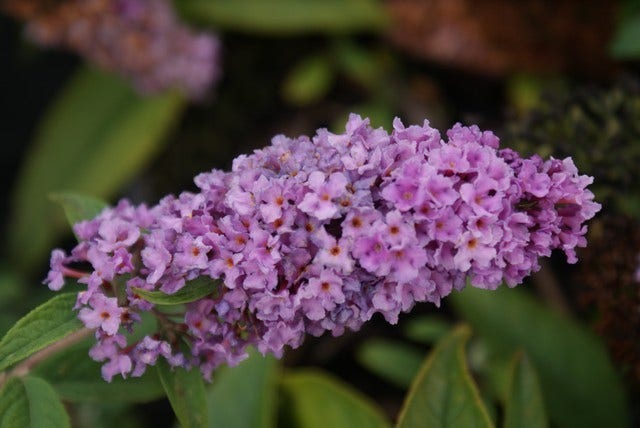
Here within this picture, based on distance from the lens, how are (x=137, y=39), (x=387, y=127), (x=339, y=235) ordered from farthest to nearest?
(x=387, y=127) < (x=137, y=39) < (x=339, y=235)

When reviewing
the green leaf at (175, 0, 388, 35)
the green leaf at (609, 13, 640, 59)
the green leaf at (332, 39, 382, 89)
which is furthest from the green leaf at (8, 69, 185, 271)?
the green leaf at (609, 13, 640, 59)

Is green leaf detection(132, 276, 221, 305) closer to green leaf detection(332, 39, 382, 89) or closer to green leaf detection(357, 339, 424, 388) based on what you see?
green leaf detection(357, 339, 424, 388)

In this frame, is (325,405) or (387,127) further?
(387,127)

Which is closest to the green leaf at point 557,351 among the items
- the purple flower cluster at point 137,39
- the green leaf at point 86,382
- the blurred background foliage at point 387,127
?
the blurred background foliage at point 387,127

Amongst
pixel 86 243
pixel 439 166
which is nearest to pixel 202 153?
pixel 86 243

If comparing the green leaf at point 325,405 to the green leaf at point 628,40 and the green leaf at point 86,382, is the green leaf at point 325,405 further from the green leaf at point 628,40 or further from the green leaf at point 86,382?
the green leaf at point 628,40

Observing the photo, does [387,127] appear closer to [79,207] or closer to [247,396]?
[247,396]

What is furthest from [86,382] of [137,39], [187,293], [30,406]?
[137,39]
